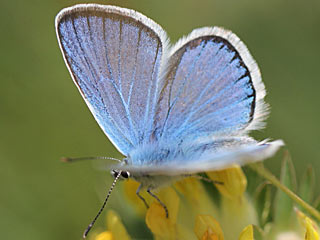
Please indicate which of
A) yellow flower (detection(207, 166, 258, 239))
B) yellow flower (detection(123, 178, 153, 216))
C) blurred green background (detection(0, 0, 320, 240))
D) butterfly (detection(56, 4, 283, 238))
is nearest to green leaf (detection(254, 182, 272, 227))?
yellow flower (detection(207, 166, 258, 239))

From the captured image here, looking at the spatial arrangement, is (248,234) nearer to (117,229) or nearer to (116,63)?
(117,229)

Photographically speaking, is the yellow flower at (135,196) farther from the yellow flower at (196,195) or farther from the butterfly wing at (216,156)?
the butterfly wing at (216,156)

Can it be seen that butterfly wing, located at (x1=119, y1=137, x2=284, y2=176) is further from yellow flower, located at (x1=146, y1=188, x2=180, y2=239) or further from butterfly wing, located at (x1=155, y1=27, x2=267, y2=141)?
yellow flower, located at (x1=146, y1=188, x2=180, y2=239)

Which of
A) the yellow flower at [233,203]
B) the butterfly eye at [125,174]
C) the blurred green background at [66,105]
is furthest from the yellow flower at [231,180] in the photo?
the blurred green background at [66,105]

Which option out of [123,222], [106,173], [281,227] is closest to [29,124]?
[106,173]

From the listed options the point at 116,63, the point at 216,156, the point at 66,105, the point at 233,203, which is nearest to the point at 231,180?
the point at 233,203

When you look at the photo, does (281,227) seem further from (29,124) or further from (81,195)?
(29,124)

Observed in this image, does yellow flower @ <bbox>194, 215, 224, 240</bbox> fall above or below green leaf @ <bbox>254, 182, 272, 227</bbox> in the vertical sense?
below

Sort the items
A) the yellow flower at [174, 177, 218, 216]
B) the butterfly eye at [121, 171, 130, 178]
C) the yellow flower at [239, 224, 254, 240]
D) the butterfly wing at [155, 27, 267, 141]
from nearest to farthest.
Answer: the yellow flower at [239, 224, 254, 240] < the butterfly eye at [121, 171, 130, 178] < the butterfly wing at [155, 27, 267, 141] < the yellow flower at [174, 177, 218, 216]
